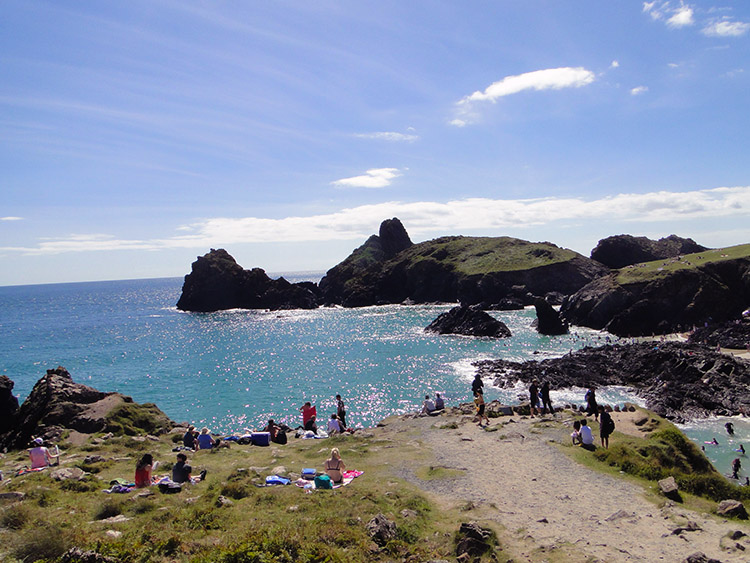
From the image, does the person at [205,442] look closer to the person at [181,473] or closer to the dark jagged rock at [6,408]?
the person at [181,473]

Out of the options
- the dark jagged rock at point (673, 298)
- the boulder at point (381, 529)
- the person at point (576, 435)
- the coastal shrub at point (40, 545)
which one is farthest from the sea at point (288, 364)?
the coastal shrub at point (40, 545)

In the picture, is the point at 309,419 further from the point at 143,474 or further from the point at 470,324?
the point at 470,324

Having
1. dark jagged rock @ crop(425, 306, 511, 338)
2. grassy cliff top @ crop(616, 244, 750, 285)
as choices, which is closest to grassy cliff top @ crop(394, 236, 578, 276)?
grassy cliff top @ crop(616, 244, 750, 285)

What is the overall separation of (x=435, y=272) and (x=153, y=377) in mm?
110476

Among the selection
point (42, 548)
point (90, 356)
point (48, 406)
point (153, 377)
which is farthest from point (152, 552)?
point (90, 356)

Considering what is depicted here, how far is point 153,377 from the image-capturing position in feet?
208

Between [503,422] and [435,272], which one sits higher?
[435,272]

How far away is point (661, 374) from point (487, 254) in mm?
117990

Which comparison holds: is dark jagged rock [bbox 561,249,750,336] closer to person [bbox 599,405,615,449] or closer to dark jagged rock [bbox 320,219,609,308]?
dark jagged rock [bbox 320,219,609,308]

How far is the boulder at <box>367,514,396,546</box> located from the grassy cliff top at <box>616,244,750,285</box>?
92.2 m

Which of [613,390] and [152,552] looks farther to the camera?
[613,390]

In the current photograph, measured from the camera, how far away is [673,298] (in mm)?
83750

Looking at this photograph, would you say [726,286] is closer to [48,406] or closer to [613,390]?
[613,390]

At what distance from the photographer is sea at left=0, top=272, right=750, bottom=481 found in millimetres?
45625
